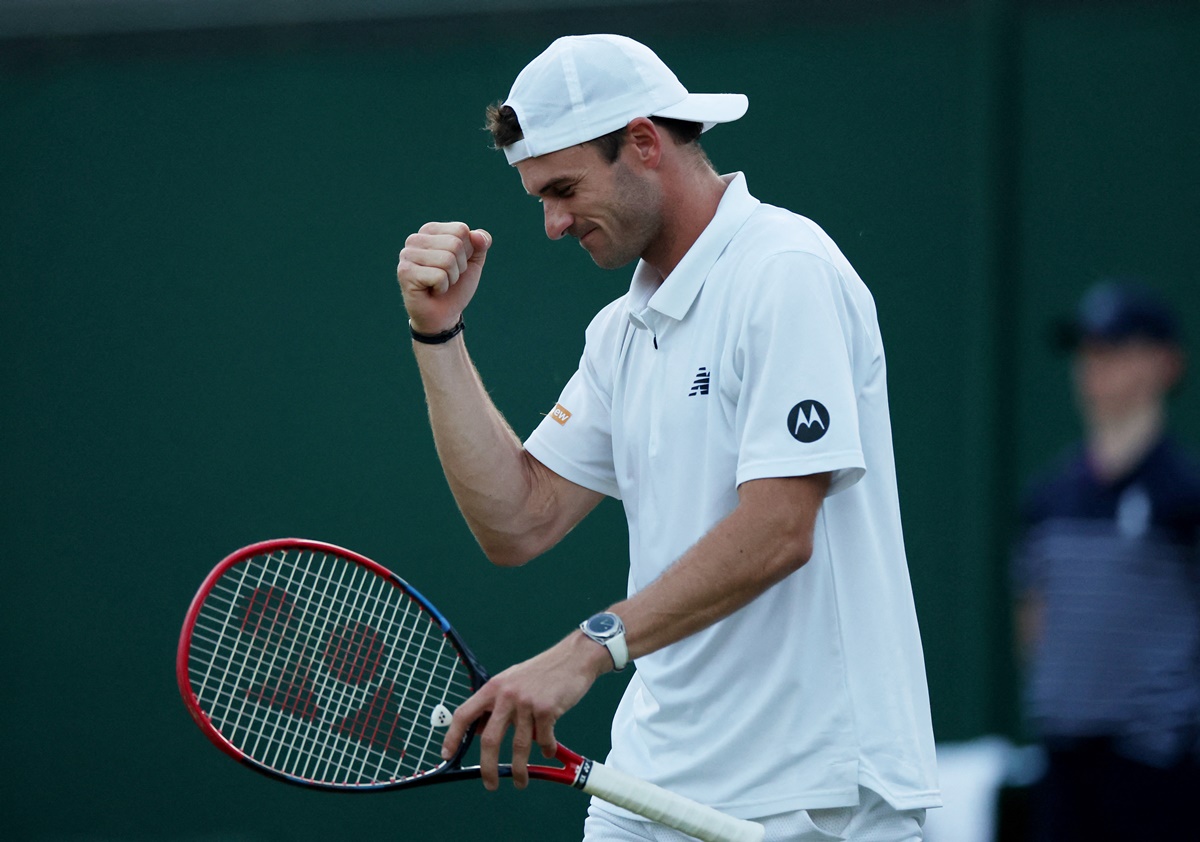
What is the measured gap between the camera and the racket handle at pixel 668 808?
2.18 m

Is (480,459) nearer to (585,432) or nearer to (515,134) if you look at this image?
(585,432)

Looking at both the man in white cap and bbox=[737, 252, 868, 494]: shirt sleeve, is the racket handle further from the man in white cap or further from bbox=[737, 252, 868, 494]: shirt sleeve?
bbox=[737, 252, 868, 494]: shirt sleeve

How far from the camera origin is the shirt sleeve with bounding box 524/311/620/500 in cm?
270

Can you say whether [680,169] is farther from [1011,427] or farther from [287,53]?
[287,53]

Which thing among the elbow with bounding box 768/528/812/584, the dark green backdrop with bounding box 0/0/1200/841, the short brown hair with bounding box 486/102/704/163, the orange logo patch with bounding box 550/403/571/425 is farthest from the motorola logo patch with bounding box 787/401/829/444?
the dark green backdrop with bounding box 0/0/1200/841

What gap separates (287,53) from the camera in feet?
15.2

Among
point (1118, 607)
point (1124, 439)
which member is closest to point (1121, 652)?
point (1118, 607)

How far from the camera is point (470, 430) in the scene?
104 inches

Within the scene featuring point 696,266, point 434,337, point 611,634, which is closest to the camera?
point 611,634

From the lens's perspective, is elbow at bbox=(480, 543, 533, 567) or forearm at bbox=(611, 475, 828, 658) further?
elbow at bbox=(480, 543, 533, 567)

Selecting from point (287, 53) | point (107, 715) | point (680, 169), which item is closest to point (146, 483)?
point (107, 715)

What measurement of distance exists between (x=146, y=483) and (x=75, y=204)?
845 millimetres

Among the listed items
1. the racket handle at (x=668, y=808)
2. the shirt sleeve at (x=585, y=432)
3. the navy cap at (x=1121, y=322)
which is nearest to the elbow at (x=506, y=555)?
the shirt sleeve at (x=585, y=432)

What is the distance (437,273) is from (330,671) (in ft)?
2.30
